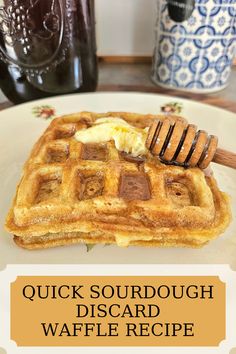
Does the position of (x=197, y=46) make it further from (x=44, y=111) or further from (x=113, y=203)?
(x=113, y=203)

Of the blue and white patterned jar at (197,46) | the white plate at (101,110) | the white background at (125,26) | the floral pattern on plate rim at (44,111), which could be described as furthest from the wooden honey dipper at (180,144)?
the white background at (125,26)

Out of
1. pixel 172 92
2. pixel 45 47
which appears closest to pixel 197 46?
pixel 172 92

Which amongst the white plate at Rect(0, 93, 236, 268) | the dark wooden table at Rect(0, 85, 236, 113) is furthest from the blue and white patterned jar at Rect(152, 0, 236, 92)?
the white plate at Rect(0, 93, 236, 268)

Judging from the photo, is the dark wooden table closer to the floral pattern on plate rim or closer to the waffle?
the floral pattern on plate rim

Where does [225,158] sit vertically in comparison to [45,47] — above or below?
below

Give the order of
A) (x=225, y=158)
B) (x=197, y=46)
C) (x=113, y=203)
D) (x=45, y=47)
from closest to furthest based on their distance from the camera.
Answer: (x=113, y=203)
(x=225, y=158)
(x=45, y=47)
(x=197, y=46)
